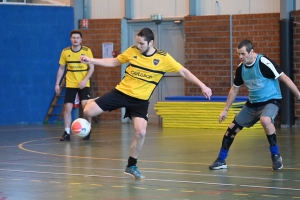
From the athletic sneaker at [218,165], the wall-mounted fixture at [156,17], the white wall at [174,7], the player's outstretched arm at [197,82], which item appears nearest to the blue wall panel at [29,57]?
the white wall at [174,7]

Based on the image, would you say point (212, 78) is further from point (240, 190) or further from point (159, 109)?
point (240, 190)

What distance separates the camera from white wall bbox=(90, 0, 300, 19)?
832 inches

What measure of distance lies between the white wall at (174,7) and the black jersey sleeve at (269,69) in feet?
33.7

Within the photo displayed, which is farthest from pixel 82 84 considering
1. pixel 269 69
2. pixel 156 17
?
pixel 156 17

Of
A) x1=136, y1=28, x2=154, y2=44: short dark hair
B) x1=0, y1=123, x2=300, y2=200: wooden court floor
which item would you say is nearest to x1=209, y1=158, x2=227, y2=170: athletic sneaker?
x1=0, y1=123, x2=300, y2=200: wooden court floor

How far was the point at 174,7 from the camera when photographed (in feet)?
74.2

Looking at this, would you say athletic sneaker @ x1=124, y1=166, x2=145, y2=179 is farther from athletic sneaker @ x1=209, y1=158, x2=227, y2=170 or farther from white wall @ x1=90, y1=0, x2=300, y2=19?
white wall @ x1=90, y1=0, x2=300, y2=19

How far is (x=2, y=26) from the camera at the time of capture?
22.4 metres

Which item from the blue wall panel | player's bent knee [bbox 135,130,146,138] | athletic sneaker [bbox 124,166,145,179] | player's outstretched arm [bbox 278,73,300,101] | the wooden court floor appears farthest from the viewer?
the blue wall panel

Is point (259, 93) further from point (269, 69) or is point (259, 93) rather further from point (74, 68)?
point (74, 68)

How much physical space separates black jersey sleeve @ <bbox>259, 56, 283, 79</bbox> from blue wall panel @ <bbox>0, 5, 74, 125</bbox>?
13.4 meters

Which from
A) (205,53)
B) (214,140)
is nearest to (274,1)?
(205,53)

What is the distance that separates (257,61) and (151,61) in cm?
168

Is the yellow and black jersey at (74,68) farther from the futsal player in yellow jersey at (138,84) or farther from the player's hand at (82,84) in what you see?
the futsal player in yellow jersey at (138,84)
